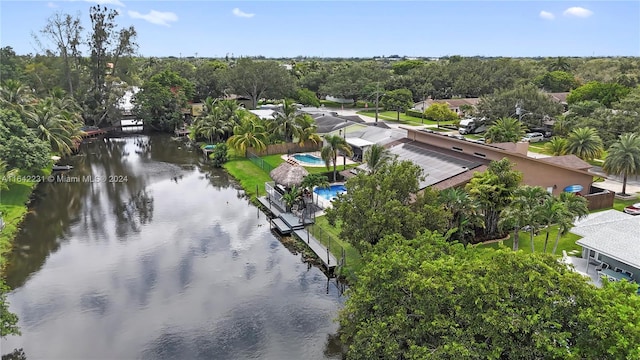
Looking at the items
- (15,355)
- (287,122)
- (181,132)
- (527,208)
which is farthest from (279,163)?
(15,355)

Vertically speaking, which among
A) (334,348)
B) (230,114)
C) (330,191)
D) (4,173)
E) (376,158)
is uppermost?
(230,114)

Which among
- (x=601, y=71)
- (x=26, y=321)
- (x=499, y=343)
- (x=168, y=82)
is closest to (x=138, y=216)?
(x=26, y=321)

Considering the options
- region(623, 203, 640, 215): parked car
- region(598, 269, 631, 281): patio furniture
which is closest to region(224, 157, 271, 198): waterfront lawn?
region(598, 269, 631, 281): patio furniture

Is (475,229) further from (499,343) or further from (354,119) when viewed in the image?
(354,119)

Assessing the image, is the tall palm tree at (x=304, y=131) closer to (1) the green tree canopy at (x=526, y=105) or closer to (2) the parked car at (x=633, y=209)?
(1) the green tree canopy at (x=526, y=105)

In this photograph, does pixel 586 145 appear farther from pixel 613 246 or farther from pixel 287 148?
pixel 287 148
